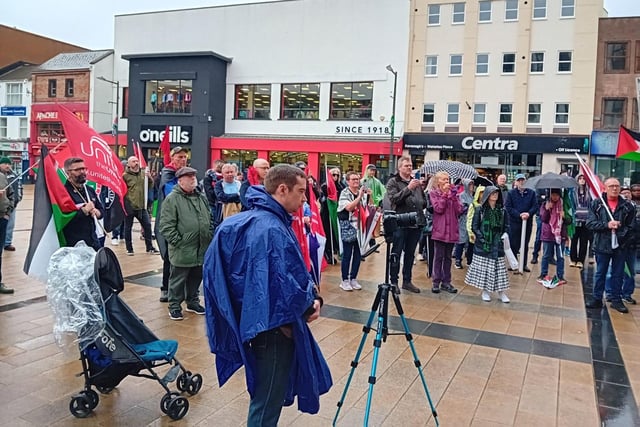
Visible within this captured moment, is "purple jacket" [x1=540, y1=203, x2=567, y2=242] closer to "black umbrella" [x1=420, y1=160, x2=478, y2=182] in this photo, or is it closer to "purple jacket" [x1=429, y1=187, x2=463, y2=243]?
"black umbrella" [x1=420, y1=160, x2=478, y2=182]

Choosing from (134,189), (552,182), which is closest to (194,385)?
(134,189)

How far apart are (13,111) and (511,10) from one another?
130 ft

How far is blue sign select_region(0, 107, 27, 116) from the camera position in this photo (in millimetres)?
44562

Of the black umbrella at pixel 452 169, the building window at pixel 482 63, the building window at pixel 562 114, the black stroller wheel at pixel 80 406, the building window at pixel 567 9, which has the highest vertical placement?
the building window at pixel 567 9

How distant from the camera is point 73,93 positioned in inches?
1622

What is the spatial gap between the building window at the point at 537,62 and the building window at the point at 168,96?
2118 centimetres

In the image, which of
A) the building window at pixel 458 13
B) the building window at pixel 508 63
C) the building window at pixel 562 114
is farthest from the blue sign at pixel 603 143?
the building window at pixel 458 13

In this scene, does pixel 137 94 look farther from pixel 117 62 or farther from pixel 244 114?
pixel 244 114

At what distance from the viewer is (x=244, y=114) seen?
118ft

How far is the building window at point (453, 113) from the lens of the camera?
30.8 m

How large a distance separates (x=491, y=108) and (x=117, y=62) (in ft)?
90.4

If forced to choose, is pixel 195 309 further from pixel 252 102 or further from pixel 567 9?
pixel 252 102

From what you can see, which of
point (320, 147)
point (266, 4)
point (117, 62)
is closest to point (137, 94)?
point (117, 62)

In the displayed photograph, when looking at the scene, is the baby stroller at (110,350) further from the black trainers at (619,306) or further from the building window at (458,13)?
the building window at (458,13)
